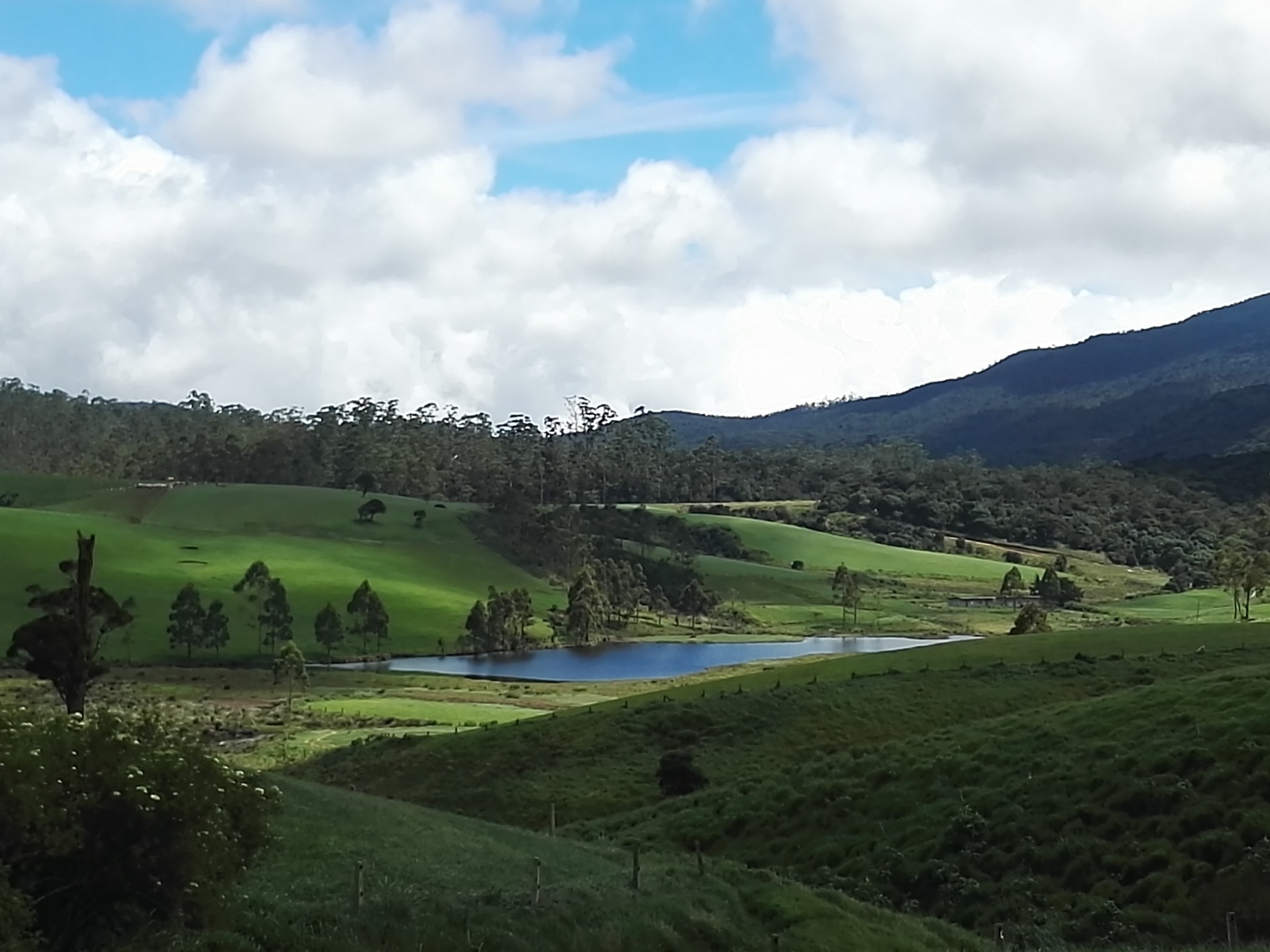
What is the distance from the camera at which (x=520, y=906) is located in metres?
16.4

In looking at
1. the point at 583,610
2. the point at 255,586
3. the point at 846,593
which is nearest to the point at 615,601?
the point at 583,610

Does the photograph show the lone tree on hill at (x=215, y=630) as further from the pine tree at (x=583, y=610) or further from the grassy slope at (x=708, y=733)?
the grassy slope at (x=708, y=733)

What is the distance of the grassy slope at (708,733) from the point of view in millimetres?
40500

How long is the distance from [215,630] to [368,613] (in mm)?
17541

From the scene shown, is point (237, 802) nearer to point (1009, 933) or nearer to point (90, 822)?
point (90, 822)

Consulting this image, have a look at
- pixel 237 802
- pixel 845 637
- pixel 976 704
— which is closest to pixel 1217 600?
pixel 845 637

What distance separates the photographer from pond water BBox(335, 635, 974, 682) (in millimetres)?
116312

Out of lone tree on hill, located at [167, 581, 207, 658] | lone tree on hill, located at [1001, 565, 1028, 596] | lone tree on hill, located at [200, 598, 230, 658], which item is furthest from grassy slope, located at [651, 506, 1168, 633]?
lone tree on hill, located at [167, 581, 207, 658]

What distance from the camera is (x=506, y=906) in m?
16.3

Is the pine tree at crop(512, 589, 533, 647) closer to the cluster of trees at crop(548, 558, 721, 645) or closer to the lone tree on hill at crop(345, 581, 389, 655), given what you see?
the cluster of trees at crop(548, 558, 721, 645)

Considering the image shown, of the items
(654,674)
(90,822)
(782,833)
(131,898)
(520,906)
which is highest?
(90,822)

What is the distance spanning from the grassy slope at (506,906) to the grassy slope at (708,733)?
14.3 metres

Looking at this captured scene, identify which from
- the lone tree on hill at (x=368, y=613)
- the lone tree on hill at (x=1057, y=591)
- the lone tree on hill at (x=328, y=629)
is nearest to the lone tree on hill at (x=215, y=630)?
the lone tree on hill at (x=328, y=629)

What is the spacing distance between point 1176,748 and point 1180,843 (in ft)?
12.2
